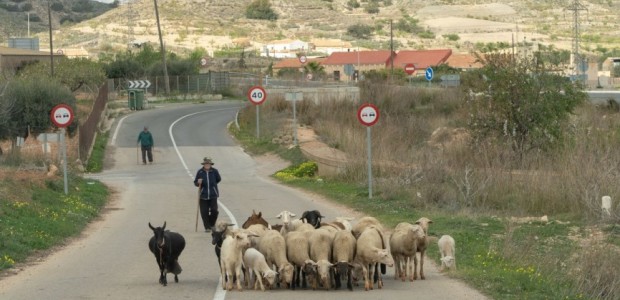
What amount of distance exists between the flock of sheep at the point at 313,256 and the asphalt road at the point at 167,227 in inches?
10.4

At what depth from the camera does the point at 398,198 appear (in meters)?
29.1

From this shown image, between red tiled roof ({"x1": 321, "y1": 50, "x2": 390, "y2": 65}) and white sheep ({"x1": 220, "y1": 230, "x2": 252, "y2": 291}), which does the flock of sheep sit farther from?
red tiled roof ({"x1": 321, "y1": 50, "x2": 390, "y2": 65})

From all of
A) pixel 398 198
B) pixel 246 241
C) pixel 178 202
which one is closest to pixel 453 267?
pixel 246 241

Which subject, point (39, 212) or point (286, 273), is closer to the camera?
point (286, 273)

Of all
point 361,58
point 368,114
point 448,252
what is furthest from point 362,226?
point 361,58

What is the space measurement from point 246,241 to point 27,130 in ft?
122

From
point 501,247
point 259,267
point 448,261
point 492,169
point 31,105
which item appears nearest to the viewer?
point 259,267

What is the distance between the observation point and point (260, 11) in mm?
187875

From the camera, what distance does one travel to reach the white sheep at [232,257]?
15.6m

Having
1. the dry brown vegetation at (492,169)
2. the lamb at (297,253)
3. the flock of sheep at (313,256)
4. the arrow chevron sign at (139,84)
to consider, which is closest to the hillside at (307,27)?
the arrow chevron sign at (139,84)

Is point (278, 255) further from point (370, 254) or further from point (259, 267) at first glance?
point (370, 254)

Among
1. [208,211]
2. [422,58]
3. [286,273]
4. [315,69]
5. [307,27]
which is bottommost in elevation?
[208,211]

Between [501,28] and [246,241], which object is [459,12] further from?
[246,241]

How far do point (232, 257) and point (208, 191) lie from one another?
7.97m
